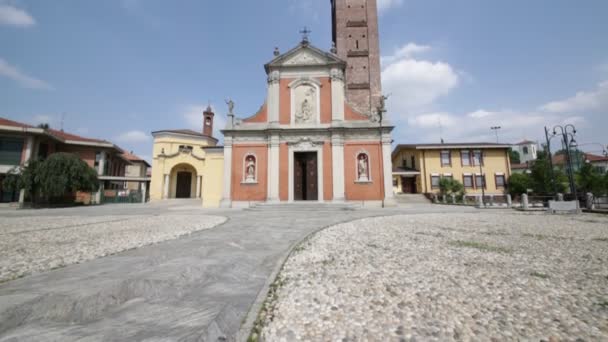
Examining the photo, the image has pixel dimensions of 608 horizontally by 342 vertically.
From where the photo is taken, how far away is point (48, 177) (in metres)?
18.0

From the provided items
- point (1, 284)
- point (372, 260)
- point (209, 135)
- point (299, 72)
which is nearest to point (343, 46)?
point (299, 72)

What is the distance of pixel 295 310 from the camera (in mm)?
2010

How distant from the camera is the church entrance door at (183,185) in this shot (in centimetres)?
2572

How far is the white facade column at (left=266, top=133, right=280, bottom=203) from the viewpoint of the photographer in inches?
600

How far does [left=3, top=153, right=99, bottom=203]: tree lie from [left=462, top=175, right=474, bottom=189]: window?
36.6 m

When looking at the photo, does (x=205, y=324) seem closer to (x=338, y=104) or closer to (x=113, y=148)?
(x=338, y=104)

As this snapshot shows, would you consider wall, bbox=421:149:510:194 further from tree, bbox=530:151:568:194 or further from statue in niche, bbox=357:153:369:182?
statue in niche, bbox=357:153:369:182

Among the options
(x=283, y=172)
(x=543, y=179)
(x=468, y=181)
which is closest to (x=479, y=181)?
(x=468, y=181)

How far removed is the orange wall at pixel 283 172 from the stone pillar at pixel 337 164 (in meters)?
3.08

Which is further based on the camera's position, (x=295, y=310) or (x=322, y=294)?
(x=322, y=294)

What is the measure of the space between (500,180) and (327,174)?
22250 mm

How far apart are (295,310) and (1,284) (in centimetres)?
312

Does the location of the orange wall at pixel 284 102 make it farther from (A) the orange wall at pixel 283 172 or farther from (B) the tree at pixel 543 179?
(B) the tree at pixel 543 179

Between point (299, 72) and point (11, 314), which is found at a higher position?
point (299, 72)
